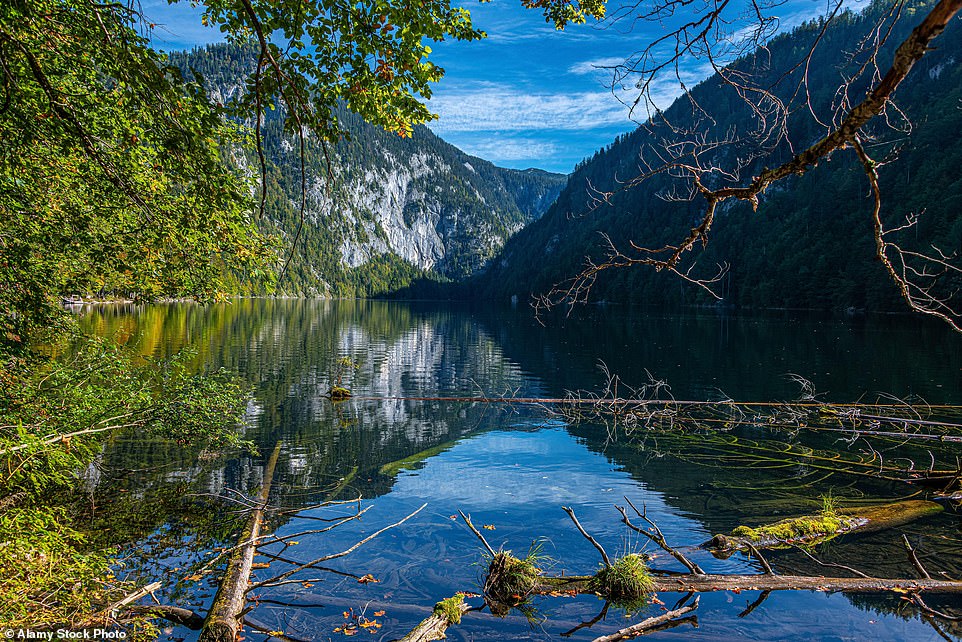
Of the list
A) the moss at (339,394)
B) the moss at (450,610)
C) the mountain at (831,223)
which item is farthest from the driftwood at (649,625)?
the mountain at (831,223)

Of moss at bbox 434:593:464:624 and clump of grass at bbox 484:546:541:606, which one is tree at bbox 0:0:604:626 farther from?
→ clump of grass at bbox 484:546:541:606

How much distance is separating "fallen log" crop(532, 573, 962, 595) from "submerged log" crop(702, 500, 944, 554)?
0.94m

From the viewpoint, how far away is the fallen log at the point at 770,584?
7027 millimetres

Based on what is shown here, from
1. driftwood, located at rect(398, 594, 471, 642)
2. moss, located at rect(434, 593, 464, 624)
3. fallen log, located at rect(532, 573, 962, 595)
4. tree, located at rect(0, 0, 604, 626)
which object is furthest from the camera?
fallen log, located at rect(532, 573, 962, 595)

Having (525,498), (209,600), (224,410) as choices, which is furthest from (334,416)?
(209,600)

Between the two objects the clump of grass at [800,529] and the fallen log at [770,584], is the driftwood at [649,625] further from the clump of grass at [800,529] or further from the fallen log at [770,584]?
the clump of grass at [800,529]

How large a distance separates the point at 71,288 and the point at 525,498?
9611mm

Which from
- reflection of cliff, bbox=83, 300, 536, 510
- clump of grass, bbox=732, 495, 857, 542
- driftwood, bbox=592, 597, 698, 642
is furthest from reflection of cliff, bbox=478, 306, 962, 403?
driftwood, bbox=592, 597, 698, 642

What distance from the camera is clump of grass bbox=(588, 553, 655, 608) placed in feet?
23.9

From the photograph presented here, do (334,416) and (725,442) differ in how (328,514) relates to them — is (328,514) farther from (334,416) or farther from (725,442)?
(725,442)

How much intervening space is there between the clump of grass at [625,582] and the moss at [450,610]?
6.29ft

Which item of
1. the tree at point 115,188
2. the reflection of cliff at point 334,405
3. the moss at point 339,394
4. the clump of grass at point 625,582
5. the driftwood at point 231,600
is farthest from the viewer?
the moss at point 339,394

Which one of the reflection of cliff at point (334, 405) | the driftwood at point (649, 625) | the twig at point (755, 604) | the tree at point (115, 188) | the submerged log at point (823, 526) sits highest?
the tree at point (115, 188)

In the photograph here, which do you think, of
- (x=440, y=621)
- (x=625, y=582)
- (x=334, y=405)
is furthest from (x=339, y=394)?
(x=625, y=582)
